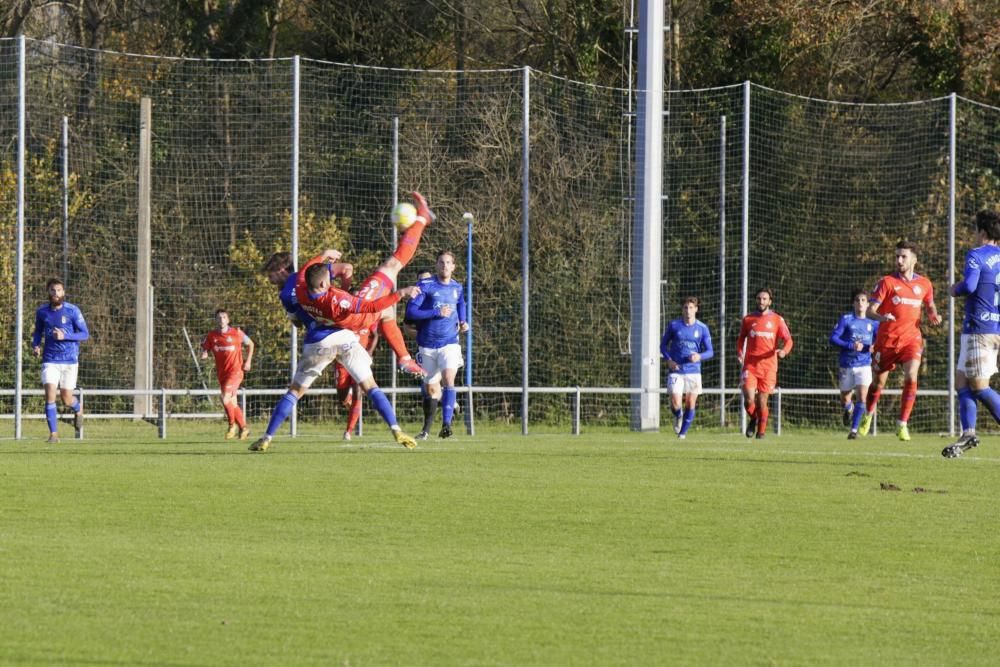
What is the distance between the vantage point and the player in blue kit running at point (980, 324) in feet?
48.7

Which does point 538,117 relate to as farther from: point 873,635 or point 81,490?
point 873,635

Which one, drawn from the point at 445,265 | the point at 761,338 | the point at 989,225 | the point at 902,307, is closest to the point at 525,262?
the point at 761,338

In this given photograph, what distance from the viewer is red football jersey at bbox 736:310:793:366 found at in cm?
2264

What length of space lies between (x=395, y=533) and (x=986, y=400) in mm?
6794

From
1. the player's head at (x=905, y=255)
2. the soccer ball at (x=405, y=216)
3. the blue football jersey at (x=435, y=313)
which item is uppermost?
the soccer ball at (x=405, y=216)

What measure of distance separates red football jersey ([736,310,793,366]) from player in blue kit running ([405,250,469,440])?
489cm

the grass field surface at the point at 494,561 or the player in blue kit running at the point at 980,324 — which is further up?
the player in blue kit running at the point at 980,324

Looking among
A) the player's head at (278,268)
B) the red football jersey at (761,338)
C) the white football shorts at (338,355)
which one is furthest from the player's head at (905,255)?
the player's head at (278,268)

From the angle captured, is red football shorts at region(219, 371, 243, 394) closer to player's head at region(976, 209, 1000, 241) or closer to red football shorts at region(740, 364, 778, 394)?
red football shorts at region(740, 364, 778, 394)

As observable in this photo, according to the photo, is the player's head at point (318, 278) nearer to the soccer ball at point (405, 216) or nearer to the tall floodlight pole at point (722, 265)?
the soccer ball at point (405, 216)

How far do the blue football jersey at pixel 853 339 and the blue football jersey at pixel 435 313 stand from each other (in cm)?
668

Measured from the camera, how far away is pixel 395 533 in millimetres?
10070

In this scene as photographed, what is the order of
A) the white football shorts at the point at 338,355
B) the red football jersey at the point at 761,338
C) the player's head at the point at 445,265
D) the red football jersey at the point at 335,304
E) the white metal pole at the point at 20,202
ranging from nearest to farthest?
the red football jersey at the point at 335,304
the white football shorts at the point at 338,355
the player's head at the point at 445,265
the white metal pole at the point at 20,202
the red football jersey at the point at 761,338

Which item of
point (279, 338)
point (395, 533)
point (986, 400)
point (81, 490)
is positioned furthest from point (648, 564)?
point (279, 338)
